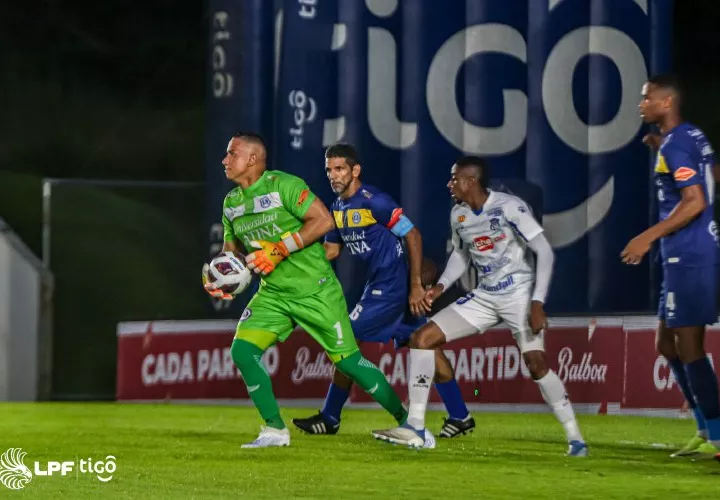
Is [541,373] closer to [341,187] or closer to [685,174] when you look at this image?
[685,174]

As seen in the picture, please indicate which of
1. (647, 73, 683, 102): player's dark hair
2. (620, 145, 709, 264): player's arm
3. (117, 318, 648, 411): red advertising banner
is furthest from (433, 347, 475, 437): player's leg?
(117, 318, 648, 411): red advertising banner

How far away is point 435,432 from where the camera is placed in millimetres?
10086

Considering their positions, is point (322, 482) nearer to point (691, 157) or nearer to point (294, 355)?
point (691, 157)

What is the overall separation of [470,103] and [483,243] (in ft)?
20.6

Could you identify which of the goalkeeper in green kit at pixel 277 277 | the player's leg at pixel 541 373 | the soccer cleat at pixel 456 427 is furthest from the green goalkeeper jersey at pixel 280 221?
the soccer cleat at pixel 456 427

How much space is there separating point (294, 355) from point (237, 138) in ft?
16.9

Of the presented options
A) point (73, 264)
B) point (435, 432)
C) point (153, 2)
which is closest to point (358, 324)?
point (435, 432)

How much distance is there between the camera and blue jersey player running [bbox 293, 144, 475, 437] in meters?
9.17

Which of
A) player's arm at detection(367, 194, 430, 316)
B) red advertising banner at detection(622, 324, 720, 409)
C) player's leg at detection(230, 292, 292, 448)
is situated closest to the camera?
player's leg at detection(230, 292, 292, 448)

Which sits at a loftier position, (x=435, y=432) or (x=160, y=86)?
(x=160, y=86)

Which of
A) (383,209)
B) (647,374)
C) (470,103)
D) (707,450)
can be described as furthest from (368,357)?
(707,450)

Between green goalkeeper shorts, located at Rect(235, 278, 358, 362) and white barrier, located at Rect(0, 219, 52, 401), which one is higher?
green goalkeeper shorts, located at Rect(235, 278, 358, 362)

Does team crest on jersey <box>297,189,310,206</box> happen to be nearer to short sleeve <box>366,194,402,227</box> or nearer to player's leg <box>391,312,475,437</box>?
short sleeve <box>366,194,402,227</box>

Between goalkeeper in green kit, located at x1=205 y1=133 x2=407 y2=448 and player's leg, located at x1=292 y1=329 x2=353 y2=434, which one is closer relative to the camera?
goalkeeper in green kit, located at x1=205 y1=133 x2=407 y2=448
